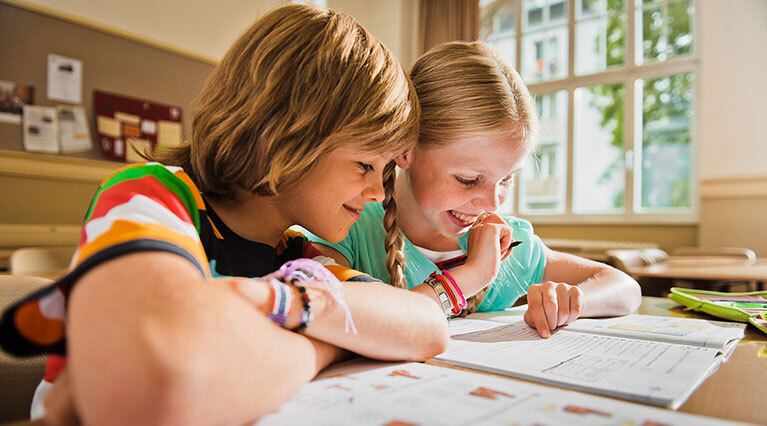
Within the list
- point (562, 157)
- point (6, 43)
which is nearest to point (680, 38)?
point (562, 157)

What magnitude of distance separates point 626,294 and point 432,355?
68cm

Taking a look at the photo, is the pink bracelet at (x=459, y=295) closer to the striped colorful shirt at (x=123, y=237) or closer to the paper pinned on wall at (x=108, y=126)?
the striped colorful shirt at (x=123, y=237)

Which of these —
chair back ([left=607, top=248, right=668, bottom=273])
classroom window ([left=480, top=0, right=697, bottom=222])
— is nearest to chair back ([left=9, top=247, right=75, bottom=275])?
chair back ([left=607, top=248, right=668, bottom=273])

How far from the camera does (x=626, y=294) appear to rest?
3.69ft

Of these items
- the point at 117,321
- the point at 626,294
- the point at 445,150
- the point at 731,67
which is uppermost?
the point at 731,67

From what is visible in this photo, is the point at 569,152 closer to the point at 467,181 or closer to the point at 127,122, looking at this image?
the point at 127,122

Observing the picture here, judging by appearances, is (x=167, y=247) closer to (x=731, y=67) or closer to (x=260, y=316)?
(x=260, y=316)

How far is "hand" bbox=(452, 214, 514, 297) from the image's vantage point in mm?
939

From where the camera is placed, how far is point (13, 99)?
2830 mm

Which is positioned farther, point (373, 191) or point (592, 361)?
point (373, 191)

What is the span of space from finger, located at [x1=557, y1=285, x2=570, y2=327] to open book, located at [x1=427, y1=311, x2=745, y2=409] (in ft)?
0.06

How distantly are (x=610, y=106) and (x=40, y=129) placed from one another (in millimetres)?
4612

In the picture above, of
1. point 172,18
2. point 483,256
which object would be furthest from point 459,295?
point 172,18

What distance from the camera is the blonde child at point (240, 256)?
0.37 meters
